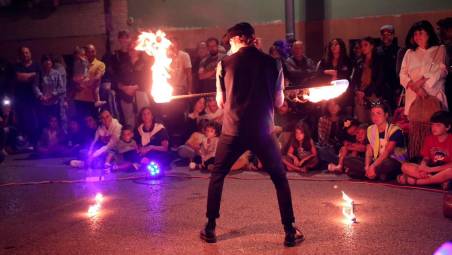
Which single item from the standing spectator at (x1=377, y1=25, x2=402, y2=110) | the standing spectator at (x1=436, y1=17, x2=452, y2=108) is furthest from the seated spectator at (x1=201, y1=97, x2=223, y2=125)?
the standing spectator at (x1=436, y1=17, x2=452, y2=108)

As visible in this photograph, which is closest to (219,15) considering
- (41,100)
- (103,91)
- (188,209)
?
(103,91)

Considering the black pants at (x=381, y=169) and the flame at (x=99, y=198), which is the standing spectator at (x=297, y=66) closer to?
the black pants at (x=381, y=169)

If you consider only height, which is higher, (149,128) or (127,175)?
(149,128)

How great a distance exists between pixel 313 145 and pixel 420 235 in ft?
12.1

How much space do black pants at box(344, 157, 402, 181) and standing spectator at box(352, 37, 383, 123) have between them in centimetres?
145

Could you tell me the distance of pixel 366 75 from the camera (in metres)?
9.29

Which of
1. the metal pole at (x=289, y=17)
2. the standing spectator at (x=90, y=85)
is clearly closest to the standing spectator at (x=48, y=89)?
the standing spectator at (x=90, y=85)

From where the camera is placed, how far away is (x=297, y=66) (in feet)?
32.4

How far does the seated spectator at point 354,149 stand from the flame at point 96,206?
358 centimetres

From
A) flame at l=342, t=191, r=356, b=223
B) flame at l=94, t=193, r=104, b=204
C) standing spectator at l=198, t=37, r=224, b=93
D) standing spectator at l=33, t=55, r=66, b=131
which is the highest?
standing spectator at l=198, t=37, r=224, b=93

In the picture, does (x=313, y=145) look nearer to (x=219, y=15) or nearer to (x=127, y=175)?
(x=127, y=175)

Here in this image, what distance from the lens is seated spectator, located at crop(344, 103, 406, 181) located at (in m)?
7.98

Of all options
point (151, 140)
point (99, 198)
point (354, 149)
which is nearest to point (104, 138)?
point (151, 140)

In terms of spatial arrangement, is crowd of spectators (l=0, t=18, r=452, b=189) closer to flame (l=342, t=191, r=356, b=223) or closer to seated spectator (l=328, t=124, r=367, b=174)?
seated spectator (l=328, t=124, r=367, b=174)
